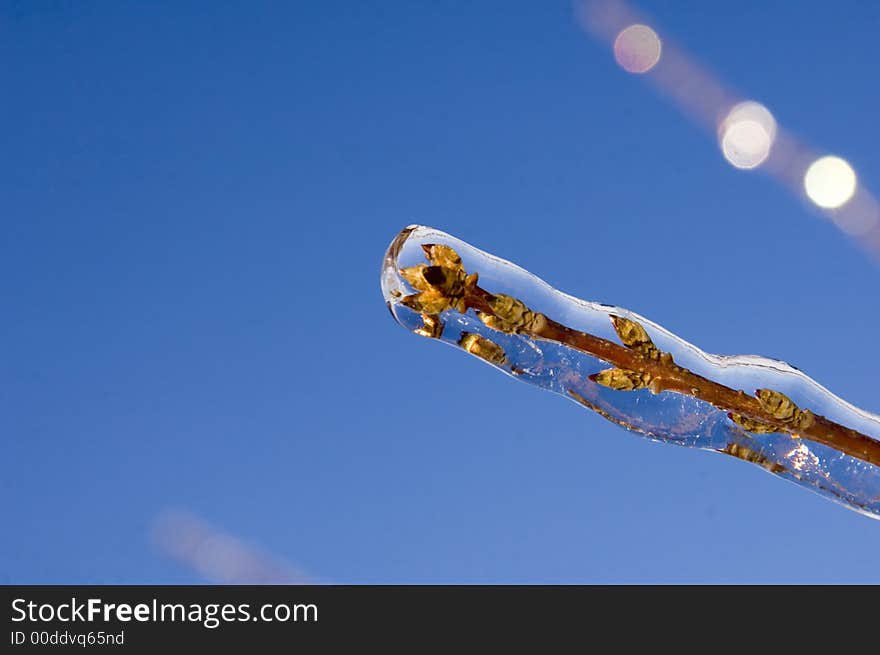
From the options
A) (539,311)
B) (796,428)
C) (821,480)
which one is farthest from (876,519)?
(539,311)

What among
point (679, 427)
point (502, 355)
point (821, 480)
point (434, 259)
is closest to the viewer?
point (434, 259)

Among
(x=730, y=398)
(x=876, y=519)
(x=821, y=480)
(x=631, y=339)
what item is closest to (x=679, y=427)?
(x=730, y=398)

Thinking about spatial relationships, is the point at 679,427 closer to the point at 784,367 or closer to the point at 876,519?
the point at 784,367

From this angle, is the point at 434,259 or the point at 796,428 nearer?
the point at 434,259

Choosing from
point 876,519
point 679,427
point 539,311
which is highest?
point 539,311

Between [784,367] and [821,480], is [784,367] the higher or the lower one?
the higher one

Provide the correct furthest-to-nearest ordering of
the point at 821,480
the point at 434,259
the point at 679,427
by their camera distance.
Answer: the point at 821,480, the point at 679,427, the point at 434,259
